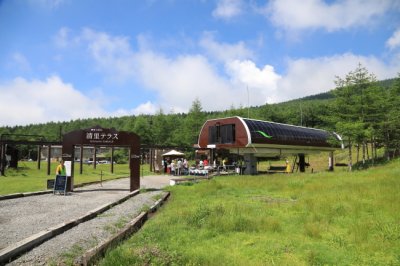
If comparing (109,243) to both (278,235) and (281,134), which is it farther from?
(281,134)

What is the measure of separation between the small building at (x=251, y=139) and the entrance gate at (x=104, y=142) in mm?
18497

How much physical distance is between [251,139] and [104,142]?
782 inches

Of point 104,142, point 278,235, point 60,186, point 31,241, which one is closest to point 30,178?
point 60,186

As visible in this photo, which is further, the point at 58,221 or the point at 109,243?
the point at 58,221

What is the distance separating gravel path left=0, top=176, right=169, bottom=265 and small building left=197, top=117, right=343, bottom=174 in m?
22.4

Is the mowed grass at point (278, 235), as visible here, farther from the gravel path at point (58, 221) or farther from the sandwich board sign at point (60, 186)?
the sandwich board sign at point (60, 186)

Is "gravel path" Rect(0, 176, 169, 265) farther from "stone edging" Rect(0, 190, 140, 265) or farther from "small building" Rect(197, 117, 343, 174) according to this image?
"small building" Rect(197, 117, 343, 174)

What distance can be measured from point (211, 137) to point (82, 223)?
32194mm

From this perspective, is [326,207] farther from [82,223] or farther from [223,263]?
[82,223]

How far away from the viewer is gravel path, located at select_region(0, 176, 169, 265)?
25.9ft

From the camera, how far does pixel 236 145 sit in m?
39.5

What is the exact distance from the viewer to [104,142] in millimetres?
21719

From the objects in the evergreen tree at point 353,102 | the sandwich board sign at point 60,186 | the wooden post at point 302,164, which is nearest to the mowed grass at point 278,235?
the sandwich board sign at point 60,186

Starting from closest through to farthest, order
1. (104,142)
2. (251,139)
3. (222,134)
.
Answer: (104,142)
(251,139)
(222,134)
